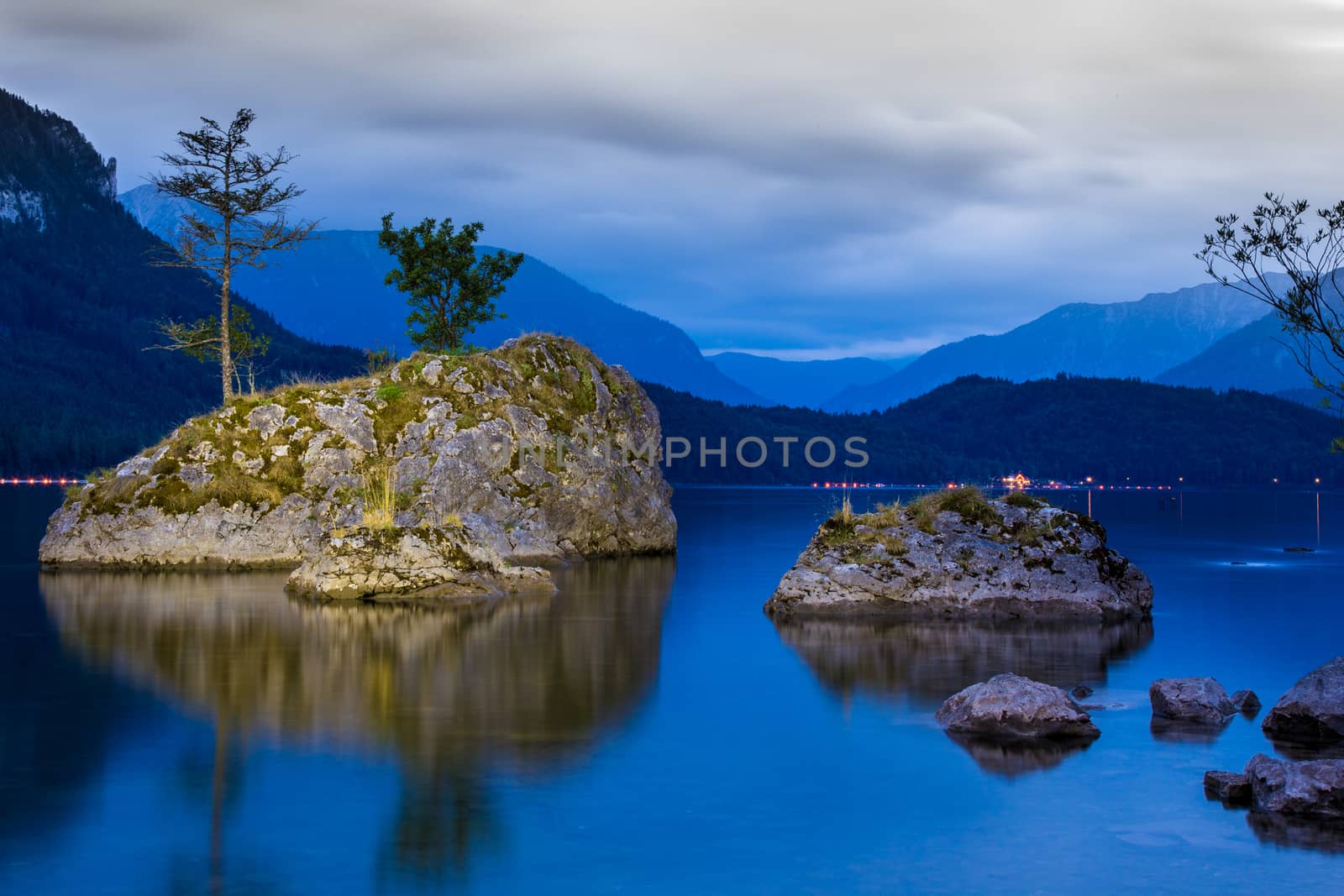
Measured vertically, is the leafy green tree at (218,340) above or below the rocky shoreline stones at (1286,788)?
above

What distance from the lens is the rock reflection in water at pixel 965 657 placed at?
11648 mm

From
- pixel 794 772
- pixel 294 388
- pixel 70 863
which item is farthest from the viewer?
pixel 294 388

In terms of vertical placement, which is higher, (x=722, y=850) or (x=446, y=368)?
(x=446, y=368)

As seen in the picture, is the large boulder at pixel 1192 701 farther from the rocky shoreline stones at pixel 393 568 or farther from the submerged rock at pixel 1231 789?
the rocky shoreline stones at pixel 393 568

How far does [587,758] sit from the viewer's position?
35.9ft

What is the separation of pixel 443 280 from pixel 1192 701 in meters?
34.8

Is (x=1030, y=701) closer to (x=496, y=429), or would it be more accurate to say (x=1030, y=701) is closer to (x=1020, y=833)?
(x=1020, y=833)

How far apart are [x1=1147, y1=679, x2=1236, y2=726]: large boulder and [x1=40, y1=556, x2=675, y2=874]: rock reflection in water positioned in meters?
5.54

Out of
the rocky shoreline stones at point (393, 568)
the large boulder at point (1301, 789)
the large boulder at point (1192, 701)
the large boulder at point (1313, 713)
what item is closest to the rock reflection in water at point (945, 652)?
the large boulder at point (1192, 701)

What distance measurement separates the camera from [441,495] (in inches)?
1208

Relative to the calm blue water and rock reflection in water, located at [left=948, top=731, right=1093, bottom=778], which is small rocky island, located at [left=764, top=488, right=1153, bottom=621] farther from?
rock reflection in water, located at [left=948, top=731, right=1093, bottom=778]

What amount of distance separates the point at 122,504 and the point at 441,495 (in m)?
7.34

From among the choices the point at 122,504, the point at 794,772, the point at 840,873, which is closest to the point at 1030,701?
the point at 794,772

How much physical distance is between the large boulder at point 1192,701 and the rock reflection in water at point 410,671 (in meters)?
5.54
